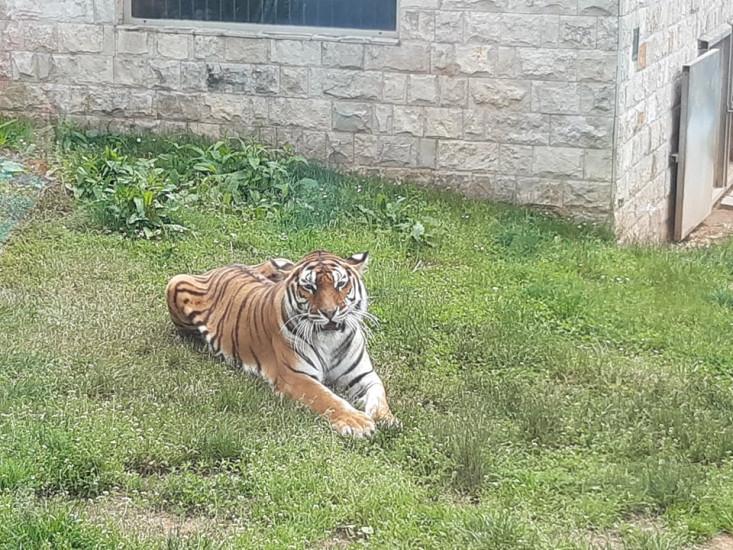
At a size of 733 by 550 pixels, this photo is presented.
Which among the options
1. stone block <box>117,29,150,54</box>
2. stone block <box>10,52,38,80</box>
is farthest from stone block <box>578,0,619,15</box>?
stone block <box>10,52,38,80</box>

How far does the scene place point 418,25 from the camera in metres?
10.8

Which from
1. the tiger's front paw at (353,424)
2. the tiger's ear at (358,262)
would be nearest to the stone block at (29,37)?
the tiger's ear at (358,262)

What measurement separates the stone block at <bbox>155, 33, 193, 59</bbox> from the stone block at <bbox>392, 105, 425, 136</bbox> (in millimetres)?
1861

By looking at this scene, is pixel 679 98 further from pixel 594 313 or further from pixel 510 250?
pixel 594 313

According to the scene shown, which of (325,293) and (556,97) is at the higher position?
(556,97)

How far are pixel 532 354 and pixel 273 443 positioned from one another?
6.77 feet

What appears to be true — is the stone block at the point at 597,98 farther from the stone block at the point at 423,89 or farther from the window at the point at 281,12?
the window at the point at 281,12

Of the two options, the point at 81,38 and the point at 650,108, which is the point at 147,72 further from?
the point at 650,108

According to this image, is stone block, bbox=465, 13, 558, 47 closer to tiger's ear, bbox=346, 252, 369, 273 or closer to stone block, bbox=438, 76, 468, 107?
stone block, bbox=438, 76, 468, 107

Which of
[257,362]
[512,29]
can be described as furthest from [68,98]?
[257,362]

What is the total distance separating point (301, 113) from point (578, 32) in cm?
237

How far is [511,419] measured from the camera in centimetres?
673

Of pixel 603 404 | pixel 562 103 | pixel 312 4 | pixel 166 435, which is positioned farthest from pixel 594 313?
pixel 312 4

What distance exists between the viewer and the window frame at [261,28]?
36.2 ft
